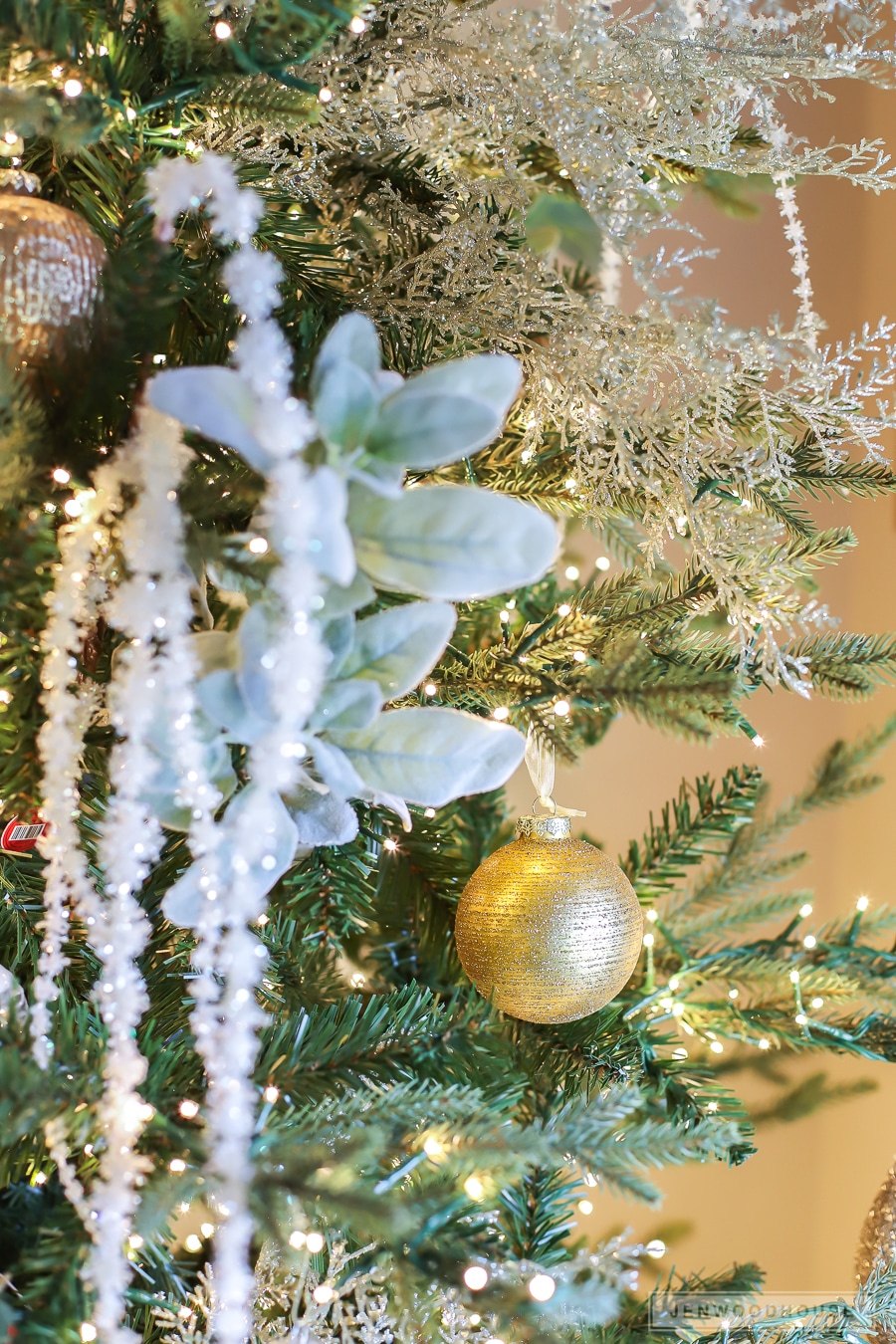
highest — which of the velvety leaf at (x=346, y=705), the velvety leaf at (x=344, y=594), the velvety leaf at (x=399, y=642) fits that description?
the velvety leaf at (x=344, y=594)

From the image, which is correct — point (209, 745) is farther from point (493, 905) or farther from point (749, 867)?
point (749, 867)

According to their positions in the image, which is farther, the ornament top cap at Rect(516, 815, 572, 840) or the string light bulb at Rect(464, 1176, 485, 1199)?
the ornament top cap at Rect(516, 815, 572, 840)

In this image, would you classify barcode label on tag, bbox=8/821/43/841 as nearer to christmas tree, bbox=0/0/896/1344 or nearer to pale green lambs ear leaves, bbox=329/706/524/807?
christmas tree, bbox=0/0/896/1344

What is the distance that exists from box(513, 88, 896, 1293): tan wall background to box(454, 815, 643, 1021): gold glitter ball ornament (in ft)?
1.54

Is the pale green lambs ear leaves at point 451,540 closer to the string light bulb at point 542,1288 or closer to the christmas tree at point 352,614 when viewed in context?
the christmas tree at point 352,614

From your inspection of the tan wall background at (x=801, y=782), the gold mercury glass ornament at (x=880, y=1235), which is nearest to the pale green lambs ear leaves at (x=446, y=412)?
the gold mercury glass ornament at (x=880, y=1235)

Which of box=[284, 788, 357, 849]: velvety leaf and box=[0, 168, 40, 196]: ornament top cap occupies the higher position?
box=[0, 168, 40, 196]: ornament top cap

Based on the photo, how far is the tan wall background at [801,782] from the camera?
0.93m

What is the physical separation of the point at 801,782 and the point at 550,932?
0.65 metres

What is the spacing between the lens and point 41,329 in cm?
28

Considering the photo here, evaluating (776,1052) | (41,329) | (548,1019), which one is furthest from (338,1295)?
(776,1052)

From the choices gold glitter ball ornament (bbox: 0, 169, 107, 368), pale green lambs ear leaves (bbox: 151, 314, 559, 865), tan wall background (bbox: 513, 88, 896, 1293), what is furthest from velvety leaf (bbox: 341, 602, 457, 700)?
tan wall background (bbox: 513, 88, 896, 1293)

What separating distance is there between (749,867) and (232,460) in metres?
0.57

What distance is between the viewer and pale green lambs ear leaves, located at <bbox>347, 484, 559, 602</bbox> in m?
0.22
